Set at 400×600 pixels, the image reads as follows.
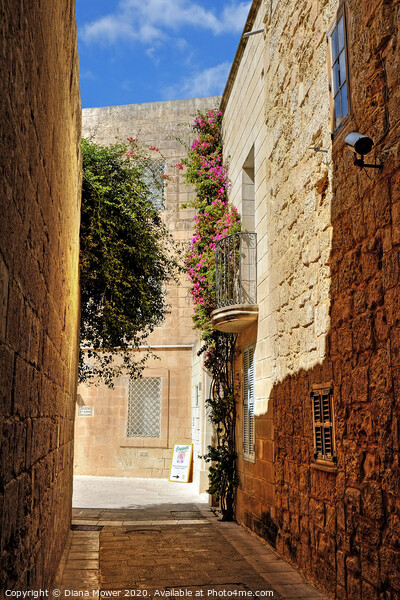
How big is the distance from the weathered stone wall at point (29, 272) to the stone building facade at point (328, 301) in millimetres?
2061

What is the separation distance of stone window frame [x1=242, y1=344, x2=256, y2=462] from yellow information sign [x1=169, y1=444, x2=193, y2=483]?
5562 mm

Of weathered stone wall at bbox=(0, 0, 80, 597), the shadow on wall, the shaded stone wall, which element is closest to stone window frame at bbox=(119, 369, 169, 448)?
the shadow on wall

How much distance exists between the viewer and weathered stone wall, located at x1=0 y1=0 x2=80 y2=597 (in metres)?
1.80

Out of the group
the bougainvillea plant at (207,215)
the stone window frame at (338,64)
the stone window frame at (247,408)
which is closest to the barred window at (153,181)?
the bougainvillea plant at (207,215)

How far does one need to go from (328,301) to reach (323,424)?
1.04m

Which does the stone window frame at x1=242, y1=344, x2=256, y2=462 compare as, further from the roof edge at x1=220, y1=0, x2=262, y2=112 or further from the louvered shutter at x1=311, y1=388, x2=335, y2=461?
the roof edge at x1=220, y1=0, x2=262, y2=112

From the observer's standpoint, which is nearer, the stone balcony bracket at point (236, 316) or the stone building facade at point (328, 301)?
the stone building facade at point (328, 301)

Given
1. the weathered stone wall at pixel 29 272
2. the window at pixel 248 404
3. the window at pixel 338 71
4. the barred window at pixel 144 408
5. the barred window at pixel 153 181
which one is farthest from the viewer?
the barred window at pixel 144 408

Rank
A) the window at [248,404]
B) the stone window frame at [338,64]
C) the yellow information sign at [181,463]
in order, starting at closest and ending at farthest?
the stone window frame at [338,64] < the window at [248,404] < the yellow information sign at [181,463]

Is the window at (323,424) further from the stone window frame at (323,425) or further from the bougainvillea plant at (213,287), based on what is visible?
the bougainvillea plant at (213,287)

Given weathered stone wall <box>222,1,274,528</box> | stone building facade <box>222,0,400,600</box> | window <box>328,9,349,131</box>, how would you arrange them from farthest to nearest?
weathered stone wall <box>222,1,274,528</box> → window <box>328,9,349,131</box> → stone building facade <box>222,0,400,600</box>

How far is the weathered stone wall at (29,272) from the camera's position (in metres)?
1.80

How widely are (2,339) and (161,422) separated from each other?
13.3m

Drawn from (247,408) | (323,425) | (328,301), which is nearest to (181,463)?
(247,408)
